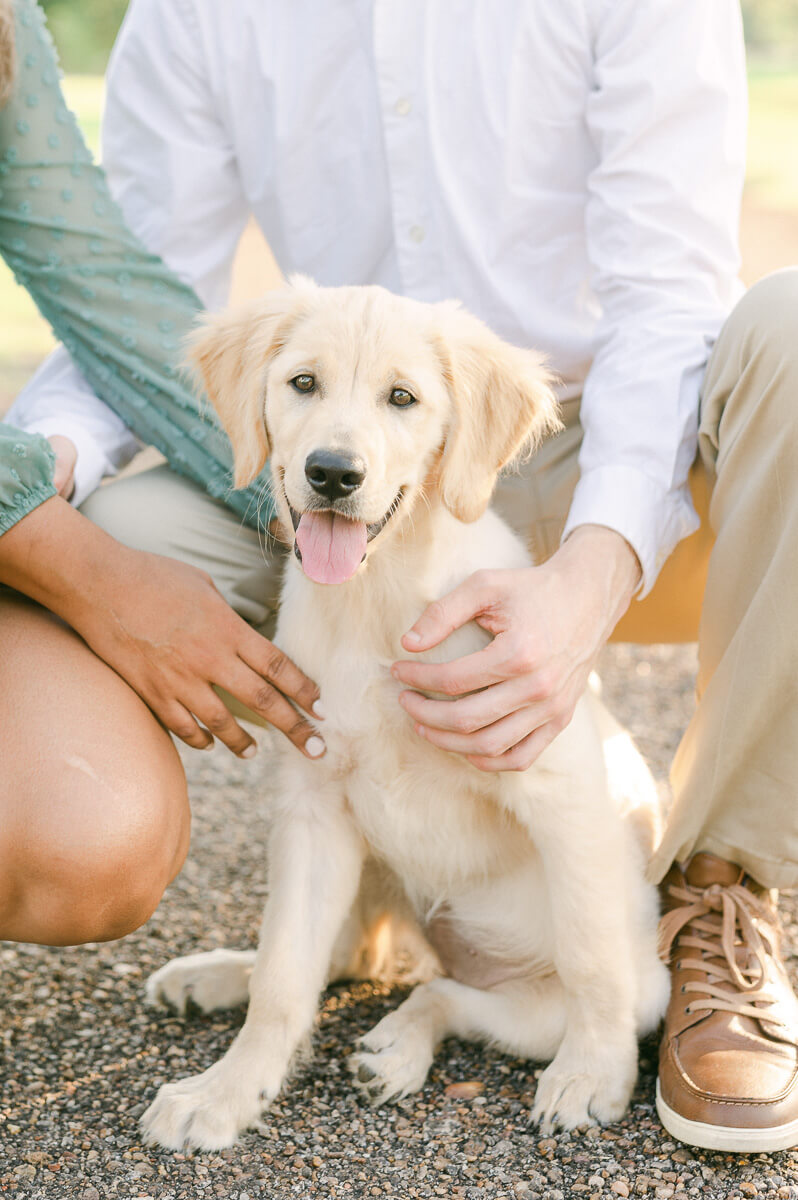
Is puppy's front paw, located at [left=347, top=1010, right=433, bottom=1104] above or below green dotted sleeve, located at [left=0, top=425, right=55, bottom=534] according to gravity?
below

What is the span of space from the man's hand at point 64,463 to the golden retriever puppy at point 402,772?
1.25ft

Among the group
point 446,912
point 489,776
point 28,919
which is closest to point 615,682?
point 446,912

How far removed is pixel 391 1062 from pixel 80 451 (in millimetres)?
1302

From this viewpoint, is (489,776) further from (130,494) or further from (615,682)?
(615,682)

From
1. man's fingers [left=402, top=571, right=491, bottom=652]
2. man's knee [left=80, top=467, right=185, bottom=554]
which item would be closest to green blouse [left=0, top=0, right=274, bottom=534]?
man's knee [left=80, top=467, right=185, bottom=554]

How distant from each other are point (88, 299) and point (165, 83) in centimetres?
60

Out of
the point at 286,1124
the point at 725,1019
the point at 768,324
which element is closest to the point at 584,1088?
the point at 725,1019

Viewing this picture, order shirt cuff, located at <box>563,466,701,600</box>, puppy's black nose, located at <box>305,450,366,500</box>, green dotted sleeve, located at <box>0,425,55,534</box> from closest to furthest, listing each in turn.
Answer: puppy's black nose, located at <box>305,450,366,500</box>
green dotted sleeve, located at <box>0,425,55,534</box>
shirt cuff, located at <box>563,466,701,600</box>

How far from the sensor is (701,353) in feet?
7.59

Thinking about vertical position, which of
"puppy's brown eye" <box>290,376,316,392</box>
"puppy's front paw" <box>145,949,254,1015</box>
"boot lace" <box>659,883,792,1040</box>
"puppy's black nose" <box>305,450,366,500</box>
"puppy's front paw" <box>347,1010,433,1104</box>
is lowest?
"puppy's front paw" <box>145,949,254,1015</box>

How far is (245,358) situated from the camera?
2.14m

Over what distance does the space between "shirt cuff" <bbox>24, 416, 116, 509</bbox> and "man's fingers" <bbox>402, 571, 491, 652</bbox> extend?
0.86 meters

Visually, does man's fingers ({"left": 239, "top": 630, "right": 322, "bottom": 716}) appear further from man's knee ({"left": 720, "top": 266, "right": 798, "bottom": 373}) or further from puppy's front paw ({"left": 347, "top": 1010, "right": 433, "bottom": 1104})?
man's knee ({"left": 720, "top": 266, "right": 798, "bottom": 373})

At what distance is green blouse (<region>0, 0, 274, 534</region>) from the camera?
245 cm
